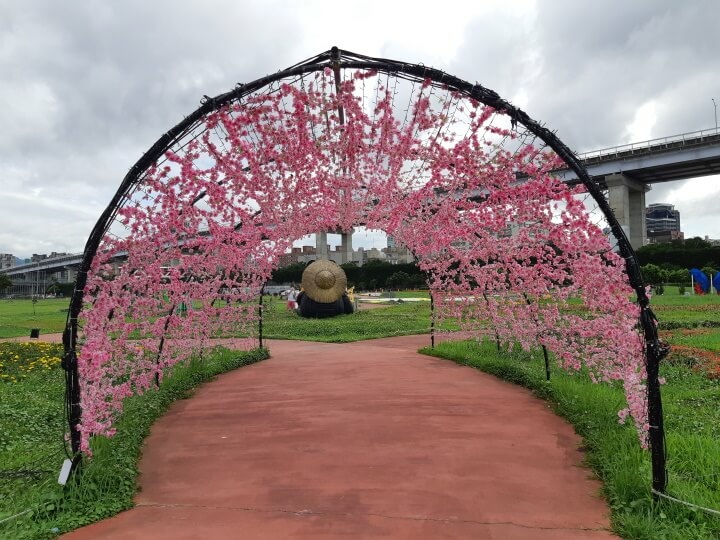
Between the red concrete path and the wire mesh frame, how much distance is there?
0.84 meters

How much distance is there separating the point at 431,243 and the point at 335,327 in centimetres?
774

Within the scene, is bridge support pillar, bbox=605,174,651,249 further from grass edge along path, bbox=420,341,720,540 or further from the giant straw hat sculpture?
grass edge along path, bbox=420,341,720,540

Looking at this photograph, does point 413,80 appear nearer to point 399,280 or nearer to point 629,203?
point 399,280

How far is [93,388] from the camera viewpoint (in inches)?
171

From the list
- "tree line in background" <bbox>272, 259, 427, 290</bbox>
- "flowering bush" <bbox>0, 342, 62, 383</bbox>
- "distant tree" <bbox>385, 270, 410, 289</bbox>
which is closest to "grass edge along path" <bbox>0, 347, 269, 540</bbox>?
"flowering bush" <bbox>0, 342, 62, 383</bbox>

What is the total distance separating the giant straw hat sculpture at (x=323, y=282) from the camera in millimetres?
19281

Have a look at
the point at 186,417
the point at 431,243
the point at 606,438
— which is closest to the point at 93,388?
the point at 186,417

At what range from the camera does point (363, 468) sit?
4.39 metres

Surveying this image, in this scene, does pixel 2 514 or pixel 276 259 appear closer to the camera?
pixel 2 514

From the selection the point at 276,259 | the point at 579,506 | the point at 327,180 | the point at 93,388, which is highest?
the point at 327,180

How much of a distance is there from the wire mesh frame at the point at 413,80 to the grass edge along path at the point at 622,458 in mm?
218

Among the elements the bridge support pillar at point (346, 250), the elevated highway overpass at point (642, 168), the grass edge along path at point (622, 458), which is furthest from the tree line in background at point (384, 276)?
the grass edge along path at point (622, 458)

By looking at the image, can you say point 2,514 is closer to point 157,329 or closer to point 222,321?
point 157,329

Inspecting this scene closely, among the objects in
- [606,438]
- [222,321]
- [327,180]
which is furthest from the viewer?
[222,321]
